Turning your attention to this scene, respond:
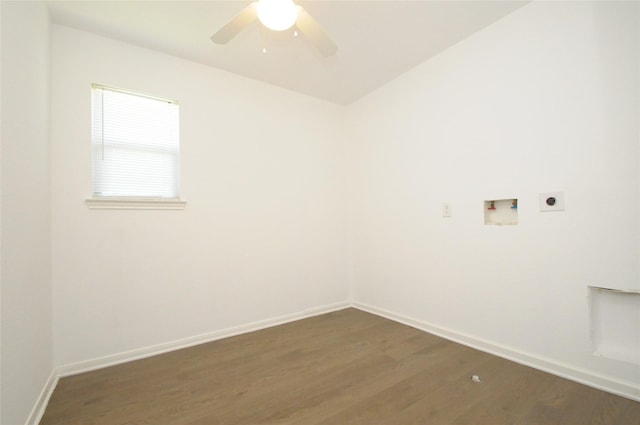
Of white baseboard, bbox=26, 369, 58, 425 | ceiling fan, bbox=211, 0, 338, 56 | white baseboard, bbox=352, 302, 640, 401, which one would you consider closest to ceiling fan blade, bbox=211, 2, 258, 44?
ceiling fan, bbox=211, 0, 338, 56

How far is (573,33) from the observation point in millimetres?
1808

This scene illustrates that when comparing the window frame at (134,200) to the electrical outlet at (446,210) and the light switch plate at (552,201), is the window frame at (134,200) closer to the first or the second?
the electrical outlet at (446,210)

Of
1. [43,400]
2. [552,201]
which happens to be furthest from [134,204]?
[552,201]

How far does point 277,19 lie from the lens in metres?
1.56

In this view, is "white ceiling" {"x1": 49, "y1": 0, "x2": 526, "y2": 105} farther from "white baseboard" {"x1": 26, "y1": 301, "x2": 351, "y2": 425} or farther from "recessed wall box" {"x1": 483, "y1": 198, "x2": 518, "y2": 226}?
"white baseboard" {"x1": 26, "y1": 301, "x2": 351, "y2": 425}

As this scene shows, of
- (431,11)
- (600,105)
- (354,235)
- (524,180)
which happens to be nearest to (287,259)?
(354,235)

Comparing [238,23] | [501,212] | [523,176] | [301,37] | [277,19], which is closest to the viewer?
[277,19]

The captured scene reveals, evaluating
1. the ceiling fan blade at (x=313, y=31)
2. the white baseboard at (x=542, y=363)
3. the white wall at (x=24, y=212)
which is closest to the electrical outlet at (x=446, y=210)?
the white baseboard at (x=542, y=363)

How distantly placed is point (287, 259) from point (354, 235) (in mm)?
959

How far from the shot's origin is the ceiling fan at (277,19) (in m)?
1.50

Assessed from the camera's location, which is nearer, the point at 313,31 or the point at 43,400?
the point at 43,400

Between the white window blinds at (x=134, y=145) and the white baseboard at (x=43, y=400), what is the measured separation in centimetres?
131

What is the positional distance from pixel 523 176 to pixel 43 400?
3.50 meters

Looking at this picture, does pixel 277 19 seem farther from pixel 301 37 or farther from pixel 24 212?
pixel 24 212
